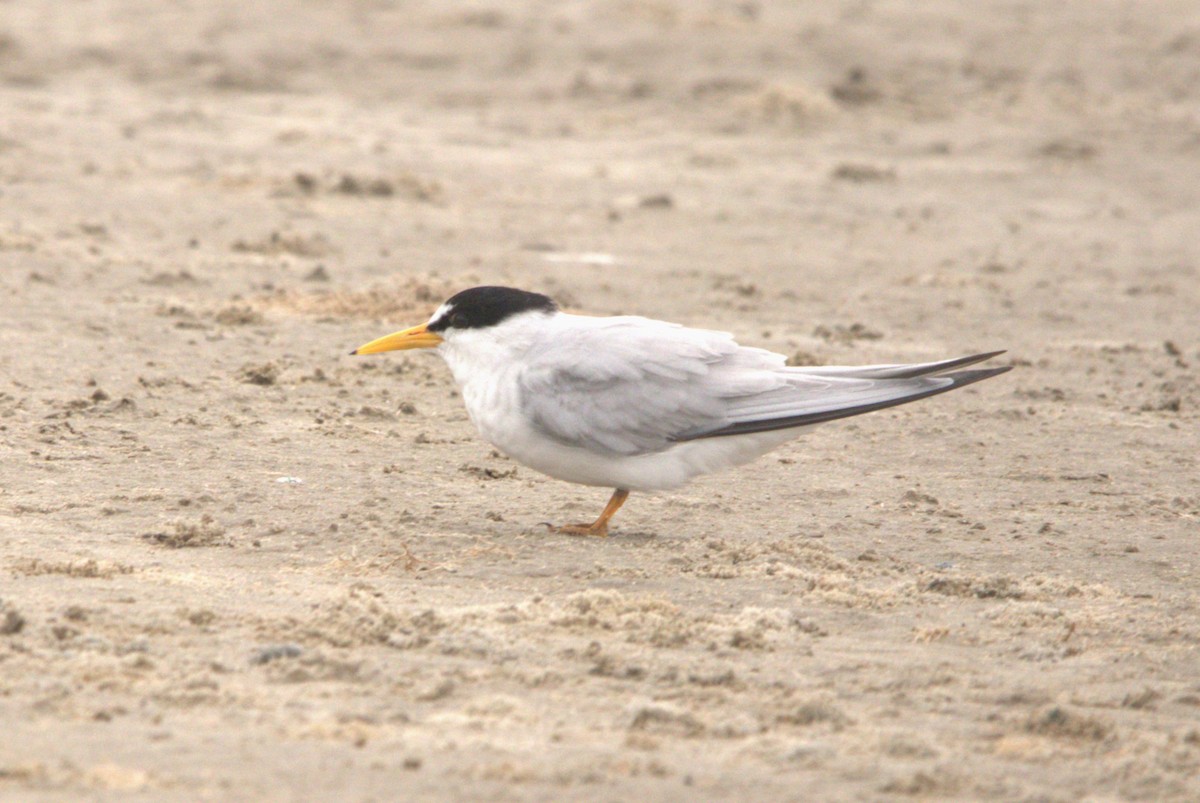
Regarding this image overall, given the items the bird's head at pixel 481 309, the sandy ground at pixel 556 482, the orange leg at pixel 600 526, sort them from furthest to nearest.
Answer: the bird's head at pixel 481 309 < the orange leg at pixel 600 526 < the sandy ground at pixel 556 482

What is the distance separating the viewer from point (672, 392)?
623cm

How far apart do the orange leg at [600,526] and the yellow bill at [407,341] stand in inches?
35.0

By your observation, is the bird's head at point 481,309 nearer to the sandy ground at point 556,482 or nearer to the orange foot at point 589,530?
the sandy ground at point 556,482

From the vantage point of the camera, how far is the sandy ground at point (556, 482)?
176 inches

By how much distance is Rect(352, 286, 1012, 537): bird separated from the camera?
617cm

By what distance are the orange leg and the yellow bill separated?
89 cm

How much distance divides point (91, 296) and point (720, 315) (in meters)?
3.44

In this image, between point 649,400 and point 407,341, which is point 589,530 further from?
point 407,341

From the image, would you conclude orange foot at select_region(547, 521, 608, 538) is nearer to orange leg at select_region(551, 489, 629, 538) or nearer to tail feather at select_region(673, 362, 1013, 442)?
orange leg at select_region(551, 489, 629, 538)

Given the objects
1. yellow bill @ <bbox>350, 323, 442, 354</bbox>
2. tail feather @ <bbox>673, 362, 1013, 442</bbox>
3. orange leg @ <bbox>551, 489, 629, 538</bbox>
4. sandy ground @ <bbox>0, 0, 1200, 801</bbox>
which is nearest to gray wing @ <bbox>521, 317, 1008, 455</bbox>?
tail feather @ <bbox>673, 362, 1013, 442</bbox>

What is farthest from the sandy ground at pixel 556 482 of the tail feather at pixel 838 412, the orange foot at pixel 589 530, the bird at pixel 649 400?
the tail feather at pixel 838 412

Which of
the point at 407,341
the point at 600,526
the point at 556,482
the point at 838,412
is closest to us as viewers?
the point at 838,412

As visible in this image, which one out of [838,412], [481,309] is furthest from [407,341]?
[838,412]

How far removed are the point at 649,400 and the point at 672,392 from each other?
0.09 m
